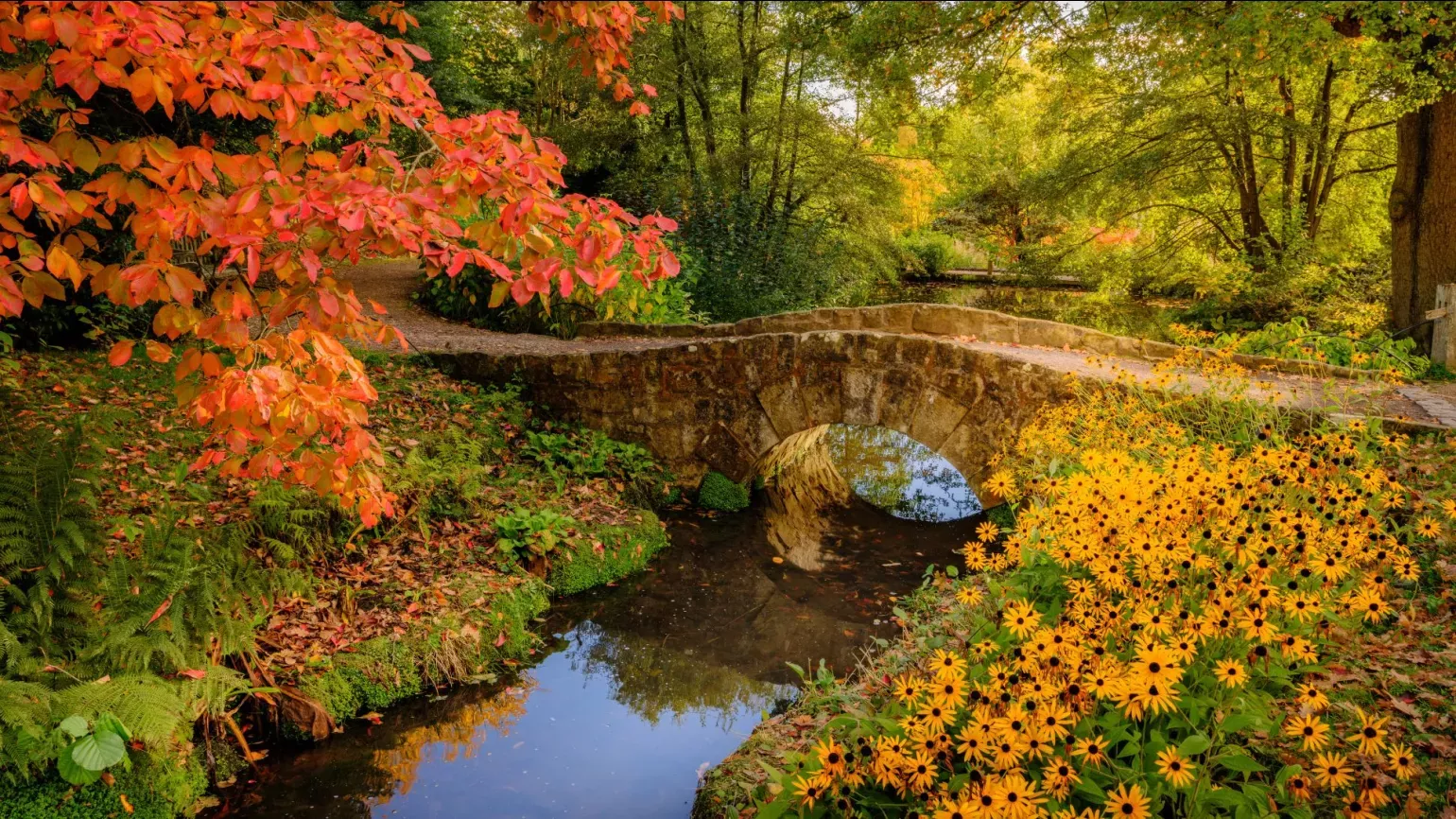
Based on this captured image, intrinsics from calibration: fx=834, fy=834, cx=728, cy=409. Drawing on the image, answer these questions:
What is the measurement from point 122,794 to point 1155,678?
4001 millimetres

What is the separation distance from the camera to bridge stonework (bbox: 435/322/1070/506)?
22.3 feet

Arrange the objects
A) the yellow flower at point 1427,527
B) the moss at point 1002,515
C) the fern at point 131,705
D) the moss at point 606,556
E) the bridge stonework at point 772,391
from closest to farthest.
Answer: the yellow flower at point 1427,527
the fern at point 131,705
the moss at point 606,556
the bridge stonework at point 772,391
the moss at point 1002,515

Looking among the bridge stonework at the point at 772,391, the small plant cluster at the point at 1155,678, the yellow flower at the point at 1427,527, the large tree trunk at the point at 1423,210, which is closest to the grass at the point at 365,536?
the bridge stonework at the point at 772,391

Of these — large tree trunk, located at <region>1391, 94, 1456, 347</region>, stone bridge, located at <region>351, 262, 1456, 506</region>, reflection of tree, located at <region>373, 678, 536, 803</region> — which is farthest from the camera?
large tree trunk, located at <region>1391, 94, 1456, 347</region>

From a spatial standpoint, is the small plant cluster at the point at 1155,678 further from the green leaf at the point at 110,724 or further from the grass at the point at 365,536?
the grass at the point at 365,536

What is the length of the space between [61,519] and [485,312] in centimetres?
680

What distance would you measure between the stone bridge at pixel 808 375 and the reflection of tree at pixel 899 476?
1.71m

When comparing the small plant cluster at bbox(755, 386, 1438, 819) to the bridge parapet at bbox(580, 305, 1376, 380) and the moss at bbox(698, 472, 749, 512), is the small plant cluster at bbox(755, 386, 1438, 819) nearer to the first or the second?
the moss at bbox(698, 472, 749, 512)

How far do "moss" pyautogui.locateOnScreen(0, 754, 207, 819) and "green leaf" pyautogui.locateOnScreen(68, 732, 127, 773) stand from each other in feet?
0.52

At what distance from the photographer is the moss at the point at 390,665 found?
15.0 ft

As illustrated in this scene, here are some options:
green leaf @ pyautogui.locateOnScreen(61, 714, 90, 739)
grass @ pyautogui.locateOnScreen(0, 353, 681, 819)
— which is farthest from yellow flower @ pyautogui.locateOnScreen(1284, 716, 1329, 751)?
grass @ pyautogui.locateOnScreen(0, 353, 681, 819)

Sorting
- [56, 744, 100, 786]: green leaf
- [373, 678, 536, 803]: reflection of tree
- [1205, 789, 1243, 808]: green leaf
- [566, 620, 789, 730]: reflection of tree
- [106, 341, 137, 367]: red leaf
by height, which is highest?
[106, 341, 137, 367]: red leaf

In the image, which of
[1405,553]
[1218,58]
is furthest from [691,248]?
[1405,553]

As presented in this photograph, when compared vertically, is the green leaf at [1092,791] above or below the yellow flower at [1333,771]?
below
